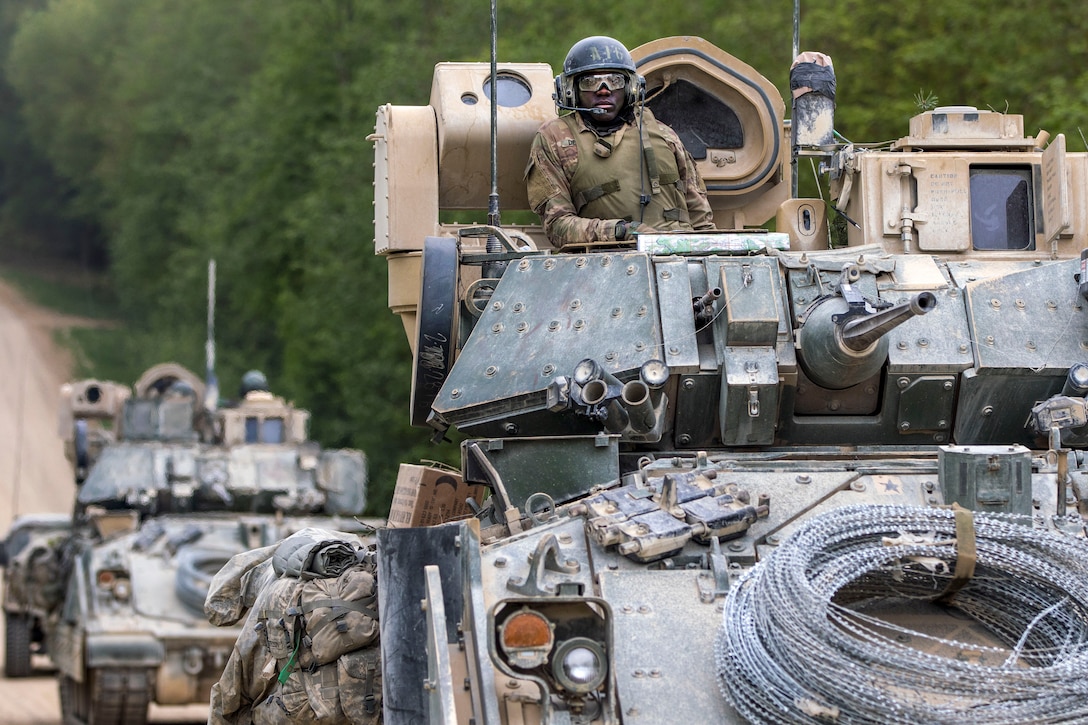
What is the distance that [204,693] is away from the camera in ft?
53.7

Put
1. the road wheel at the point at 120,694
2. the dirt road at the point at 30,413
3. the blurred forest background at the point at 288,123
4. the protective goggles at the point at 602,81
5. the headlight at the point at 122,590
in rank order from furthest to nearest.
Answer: the dirt road at the point at 30,413, the blurred forest background at the point at 288,123, the headlight at the point at 122,590, the road wheel at the point at 120,694, the protective goggles at the point at 602,81

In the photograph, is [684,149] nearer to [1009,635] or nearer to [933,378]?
[933,378]

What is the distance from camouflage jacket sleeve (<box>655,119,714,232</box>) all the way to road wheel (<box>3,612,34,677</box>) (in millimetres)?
13402

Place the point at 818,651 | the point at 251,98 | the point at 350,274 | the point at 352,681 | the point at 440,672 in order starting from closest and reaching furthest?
the point at 818,651 < the point at 440,672 < the point at 352,681 < the point at 350,274 < the point at 251,98

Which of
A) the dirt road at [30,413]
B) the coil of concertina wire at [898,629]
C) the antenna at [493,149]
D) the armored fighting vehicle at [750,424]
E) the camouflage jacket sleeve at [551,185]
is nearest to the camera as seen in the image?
the coil of concertina wire at [898,629]

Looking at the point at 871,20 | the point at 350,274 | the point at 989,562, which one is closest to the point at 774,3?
the point at 871,20

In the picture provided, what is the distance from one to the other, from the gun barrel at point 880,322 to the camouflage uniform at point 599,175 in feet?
6.76

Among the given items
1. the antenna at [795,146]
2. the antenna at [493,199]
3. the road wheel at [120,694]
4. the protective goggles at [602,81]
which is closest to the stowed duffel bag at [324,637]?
the antenna at [493,199]

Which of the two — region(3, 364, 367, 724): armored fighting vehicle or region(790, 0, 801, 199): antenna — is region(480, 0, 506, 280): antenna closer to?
region(790, 0, 801, 199): antenna

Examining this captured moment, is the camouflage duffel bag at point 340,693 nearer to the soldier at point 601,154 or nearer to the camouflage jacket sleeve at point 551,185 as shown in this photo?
the camouflage jacket sleeve at point 551,185

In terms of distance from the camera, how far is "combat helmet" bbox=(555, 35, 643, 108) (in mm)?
9492

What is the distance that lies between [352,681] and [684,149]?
144 inches

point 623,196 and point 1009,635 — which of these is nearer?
point 1009,635

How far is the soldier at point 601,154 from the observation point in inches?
375
